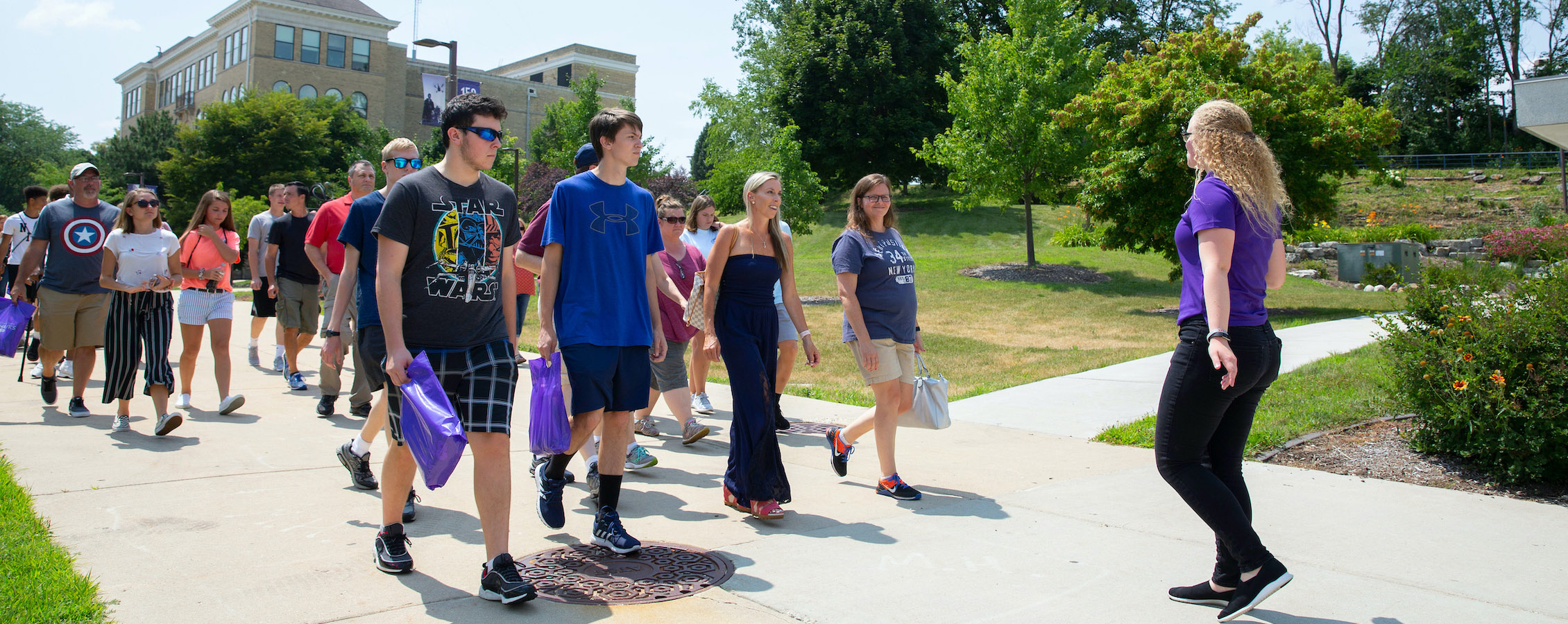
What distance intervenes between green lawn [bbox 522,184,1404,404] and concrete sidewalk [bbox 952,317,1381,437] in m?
0.36

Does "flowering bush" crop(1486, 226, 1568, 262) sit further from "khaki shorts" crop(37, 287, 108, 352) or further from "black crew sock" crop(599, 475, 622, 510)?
"khaki shorts" crop(37, 287, 108, 352)

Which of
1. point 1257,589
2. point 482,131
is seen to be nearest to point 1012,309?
point 1257,589

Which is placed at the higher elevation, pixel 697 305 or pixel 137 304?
pixel 697 305

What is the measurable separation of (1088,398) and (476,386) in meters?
6.13

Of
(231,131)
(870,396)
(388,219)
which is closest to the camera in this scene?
(388,219)

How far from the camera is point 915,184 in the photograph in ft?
177

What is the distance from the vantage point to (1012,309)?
1802 centimetres

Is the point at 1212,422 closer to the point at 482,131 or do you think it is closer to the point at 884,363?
the point at 884,363

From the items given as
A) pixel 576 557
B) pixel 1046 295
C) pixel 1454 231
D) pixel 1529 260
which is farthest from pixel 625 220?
pixel 1454 231

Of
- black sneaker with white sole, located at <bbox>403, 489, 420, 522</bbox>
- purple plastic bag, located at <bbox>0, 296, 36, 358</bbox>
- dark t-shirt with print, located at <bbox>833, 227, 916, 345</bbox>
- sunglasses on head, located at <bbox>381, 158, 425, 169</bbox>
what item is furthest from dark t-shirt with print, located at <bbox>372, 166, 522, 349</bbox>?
purple plastic bag, located at <bbox>0, 296, 36, 358</bbox>

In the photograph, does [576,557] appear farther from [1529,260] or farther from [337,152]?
[337,152]

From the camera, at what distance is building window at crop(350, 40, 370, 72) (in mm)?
59312

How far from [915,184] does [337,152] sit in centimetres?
3068

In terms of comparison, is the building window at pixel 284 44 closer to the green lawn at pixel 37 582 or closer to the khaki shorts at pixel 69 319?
the khaki shorts at pixel 69 319
